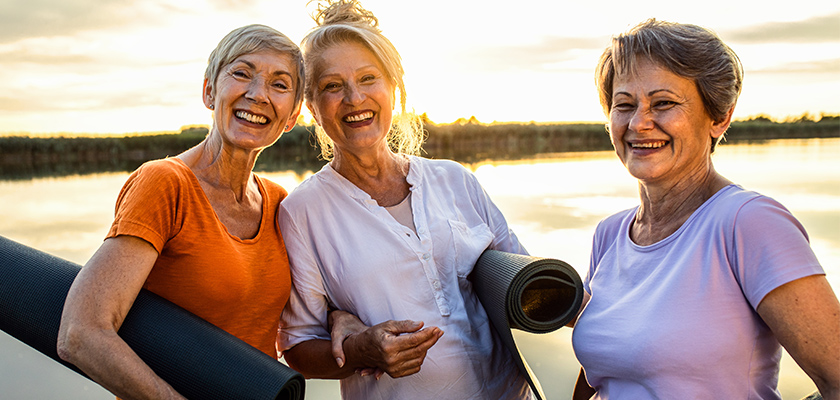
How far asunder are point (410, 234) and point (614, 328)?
2.63ft

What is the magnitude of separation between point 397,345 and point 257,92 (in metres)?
0.99

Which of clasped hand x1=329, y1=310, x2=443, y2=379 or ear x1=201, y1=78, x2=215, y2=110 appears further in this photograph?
ear x1=201, y1=78, x2=215, y2=110

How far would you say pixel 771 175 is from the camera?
42.8 feet

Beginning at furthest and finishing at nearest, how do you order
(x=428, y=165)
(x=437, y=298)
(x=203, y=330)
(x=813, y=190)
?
(x=813, y=190) < (x=428, y=165) < (x=437, y=298) < (x=203, y=330)

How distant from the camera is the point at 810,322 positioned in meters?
1.36

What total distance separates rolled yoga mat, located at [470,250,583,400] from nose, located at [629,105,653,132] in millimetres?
498

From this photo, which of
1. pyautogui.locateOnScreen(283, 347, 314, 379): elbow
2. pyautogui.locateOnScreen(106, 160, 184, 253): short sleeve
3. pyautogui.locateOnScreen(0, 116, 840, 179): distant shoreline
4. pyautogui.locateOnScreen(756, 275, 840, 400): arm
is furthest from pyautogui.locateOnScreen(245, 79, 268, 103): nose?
pyautogui.locateOnScreen(0, 116, 840, 179): distant shoreline

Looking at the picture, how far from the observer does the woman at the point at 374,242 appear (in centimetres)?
210

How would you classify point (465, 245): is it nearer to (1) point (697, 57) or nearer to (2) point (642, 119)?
(2) point (642, 119)

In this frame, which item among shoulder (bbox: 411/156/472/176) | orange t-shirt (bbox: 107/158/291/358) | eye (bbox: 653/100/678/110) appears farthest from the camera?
shoulder (bbox: 411/156/472/176)

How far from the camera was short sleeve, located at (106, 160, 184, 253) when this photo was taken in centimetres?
156

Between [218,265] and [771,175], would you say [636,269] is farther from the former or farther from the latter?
[771,175]

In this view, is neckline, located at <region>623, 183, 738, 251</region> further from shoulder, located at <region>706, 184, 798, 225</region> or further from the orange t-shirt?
the orange t-shirt

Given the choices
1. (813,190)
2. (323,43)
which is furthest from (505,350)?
(813,190)
